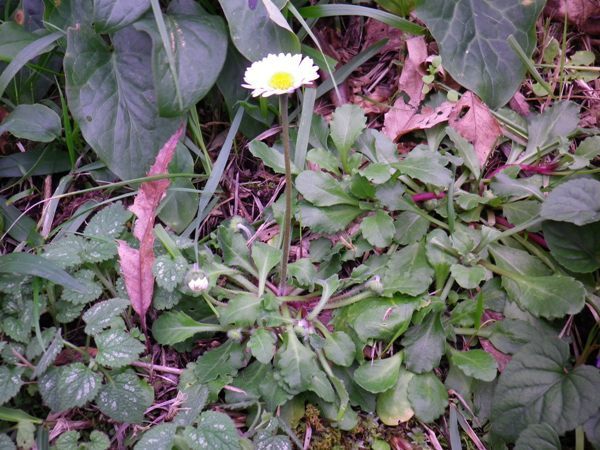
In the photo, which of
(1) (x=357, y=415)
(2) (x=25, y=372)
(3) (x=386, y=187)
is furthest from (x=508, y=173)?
(2) (x=25, y=372)

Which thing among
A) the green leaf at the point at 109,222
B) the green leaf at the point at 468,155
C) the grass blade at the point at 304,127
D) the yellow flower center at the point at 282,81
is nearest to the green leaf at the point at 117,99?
the green leaf at the point at 109,222

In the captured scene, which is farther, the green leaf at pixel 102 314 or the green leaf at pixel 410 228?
the green leaf at pixel 410 228

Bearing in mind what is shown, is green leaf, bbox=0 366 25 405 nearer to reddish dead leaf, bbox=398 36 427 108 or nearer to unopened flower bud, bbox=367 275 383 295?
unopened flower bud, bbox=367 275 383 295

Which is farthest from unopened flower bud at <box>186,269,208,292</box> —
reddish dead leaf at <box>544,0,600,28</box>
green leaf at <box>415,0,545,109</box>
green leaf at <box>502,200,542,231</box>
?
reddish dead leaf at <box>544,0,600,28</box>

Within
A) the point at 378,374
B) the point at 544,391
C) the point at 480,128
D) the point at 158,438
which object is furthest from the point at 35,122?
the point at 544,391

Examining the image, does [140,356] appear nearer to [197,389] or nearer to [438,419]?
[197,389]

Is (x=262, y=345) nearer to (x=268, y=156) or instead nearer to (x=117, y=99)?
(x=268, y=156)

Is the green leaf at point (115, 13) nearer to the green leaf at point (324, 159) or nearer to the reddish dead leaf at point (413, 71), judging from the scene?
the green leaf at point (324, 159)

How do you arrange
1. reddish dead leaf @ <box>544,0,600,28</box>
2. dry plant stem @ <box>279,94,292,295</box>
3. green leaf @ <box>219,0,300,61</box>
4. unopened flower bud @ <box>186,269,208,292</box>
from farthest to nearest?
reddish dead leaf @ <box>544,0,600,28</box> < green leaf @ <box>219,0,300,61</box> < unopened flower bud @ <box>186,269,208,292</box> < dry plant stem @ <box>279,94,292,295</box>
